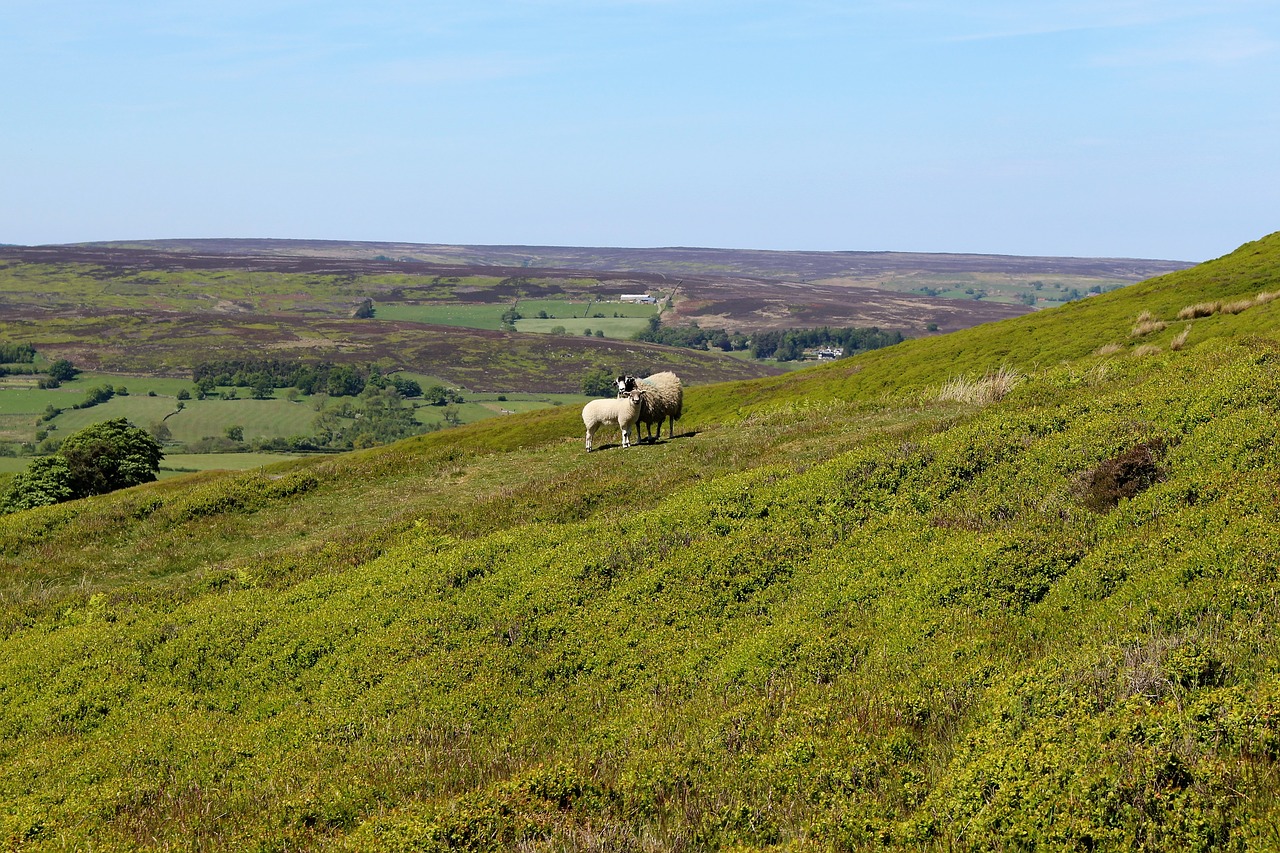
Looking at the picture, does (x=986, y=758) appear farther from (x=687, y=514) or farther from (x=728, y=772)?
(x=687, y=514)

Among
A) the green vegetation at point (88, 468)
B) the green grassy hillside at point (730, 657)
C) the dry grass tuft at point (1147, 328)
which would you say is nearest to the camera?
the green grassy hillside at point (730, 657)

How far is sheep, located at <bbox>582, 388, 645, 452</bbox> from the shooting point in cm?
3891

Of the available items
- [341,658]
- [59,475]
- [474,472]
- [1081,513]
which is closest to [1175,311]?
[474,472]

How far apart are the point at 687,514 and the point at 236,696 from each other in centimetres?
1037

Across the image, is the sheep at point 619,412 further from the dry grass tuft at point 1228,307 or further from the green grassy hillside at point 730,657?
the dry grass tuft at point 1228,307

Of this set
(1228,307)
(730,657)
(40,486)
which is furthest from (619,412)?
(40,486)

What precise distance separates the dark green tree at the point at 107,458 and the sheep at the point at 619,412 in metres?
44.9

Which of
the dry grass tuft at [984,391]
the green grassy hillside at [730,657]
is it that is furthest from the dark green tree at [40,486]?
the dry grass tuft at [984,391]

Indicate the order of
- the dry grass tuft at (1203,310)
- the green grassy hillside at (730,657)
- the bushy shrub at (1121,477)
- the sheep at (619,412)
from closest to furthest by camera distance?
the green grassy hillside at (730,657)
the bushy shrub at (1121,477)
the sheep at (619,412)
the dry grass tuft at (1203,310)

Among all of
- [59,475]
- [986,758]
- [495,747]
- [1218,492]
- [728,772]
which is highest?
[1218,492]

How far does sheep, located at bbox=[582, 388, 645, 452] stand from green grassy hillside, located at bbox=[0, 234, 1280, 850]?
26.9 feet

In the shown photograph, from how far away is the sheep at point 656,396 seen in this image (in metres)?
39.3

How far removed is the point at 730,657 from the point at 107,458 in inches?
2693

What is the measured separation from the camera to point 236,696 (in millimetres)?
17328
